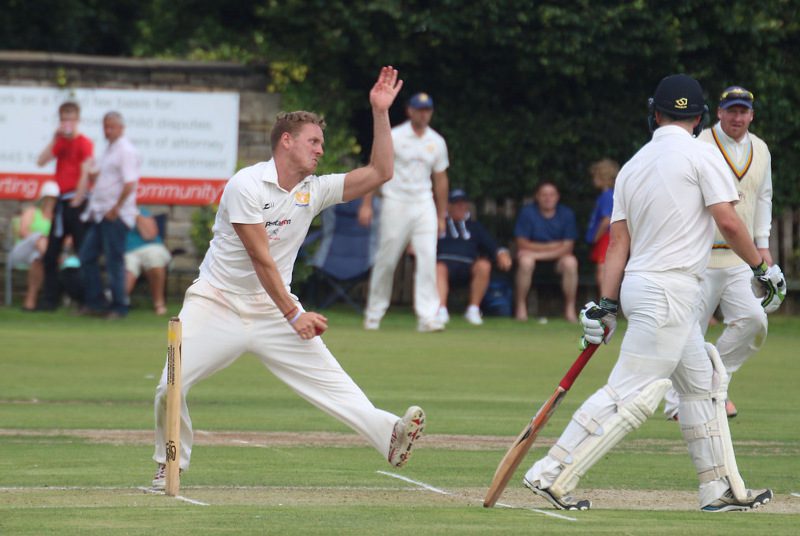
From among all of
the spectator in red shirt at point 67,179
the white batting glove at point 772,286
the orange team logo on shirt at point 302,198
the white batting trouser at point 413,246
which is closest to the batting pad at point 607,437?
the white batting glove at point 772,286

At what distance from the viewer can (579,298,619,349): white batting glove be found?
25.0ft

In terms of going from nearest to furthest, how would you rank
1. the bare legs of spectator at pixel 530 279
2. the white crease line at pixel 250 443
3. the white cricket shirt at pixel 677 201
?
the white cricket shirt at pixel 677 201
the white crease line at pixel 250 443
the bare legs of spectator at pixel 530 279

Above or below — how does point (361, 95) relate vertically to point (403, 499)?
above

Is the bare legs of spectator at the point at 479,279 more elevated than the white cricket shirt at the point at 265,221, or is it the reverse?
the white cricket shirt at the point at 265,221

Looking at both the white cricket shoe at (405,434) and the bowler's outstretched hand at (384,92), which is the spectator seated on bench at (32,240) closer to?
the bowler's outstretched hand at (384,92)

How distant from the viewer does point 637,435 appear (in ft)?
35.3

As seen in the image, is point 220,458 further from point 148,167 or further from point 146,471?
point 148,167

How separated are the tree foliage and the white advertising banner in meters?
1.01

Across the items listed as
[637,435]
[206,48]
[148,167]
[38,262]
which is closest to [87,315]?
[38,262]

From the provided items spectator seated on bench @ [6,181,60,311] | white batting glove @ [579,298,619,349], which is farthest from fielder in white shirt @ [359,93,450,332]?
white batting glove @ [579,298,619,349]

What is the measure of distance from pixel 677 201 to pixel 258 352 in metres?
2.23

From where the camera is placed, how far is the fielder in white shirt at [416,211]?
58.2ft

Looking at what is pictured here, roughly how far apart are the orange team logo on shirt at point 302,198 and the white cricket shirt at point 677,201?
5.53ft

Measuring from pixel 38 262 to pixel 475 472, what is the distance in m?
11.3
